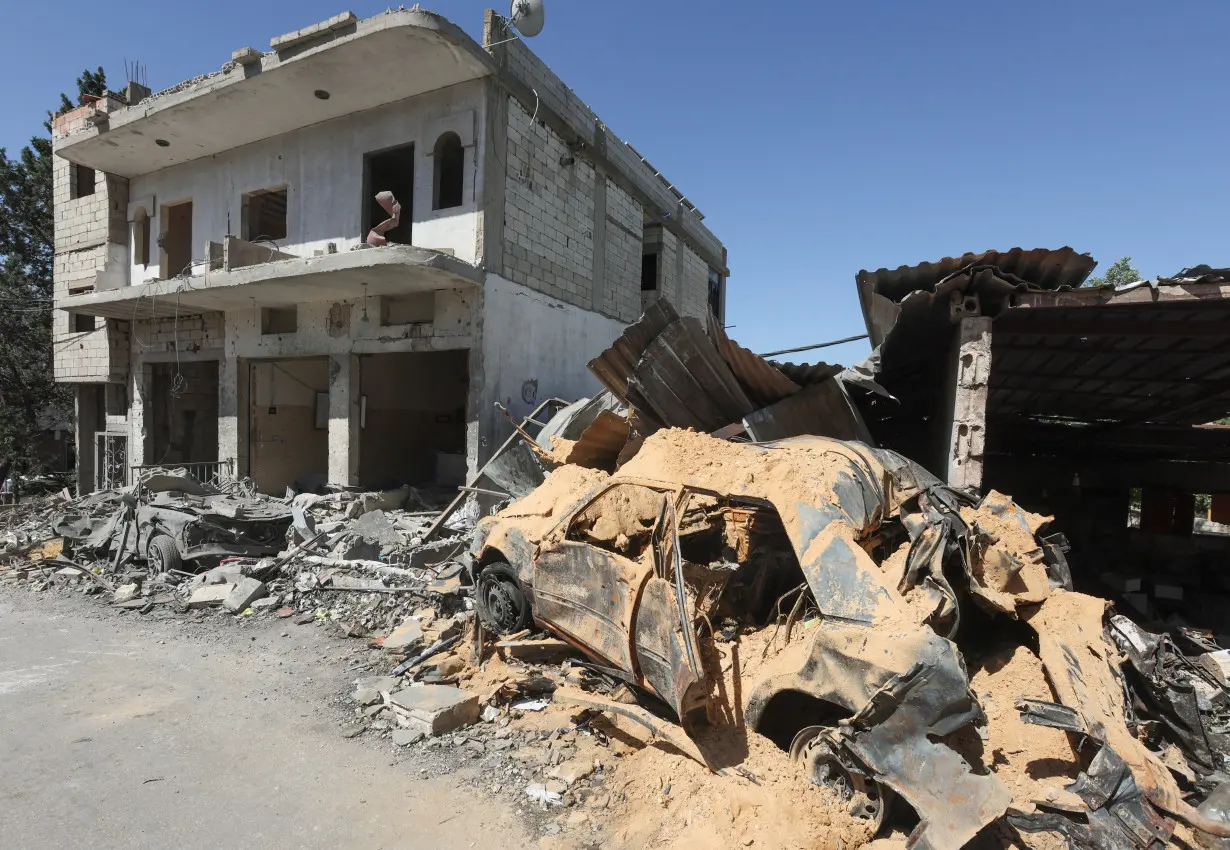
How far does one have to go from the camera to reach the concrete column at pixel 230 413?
13328 millimetres

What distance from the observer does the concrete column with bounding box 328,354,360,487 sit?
11898 millimetres

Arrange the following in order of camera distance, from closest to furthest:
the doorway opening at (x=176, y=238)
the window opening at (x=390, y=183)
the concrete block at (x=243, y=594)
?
1. the concrete block at (x=243, y=594)
2. the window opening at (x=390, y=183)
3. the doorway opening at (x=176, y=238)

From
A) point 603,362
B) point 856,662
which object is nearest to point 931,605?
point 856,662

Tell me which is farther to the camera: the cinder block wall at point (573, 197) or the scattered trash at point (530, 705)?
the cinder block wall at point (573, 197)

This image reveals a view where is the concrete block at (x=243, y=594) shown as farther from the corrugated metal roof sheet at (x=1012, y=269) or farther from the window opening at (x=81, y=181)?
the window opening at (x=81, y=181)

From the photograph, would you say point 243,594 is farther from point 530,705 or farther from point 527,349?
point 527,349

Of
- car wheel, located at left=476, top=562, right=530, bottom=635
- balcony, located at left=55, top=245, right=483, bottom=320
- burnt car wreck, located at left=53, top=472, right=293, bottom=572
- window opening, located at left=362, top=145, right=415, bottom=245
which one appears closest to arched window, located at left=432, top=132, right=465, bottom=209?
window opening, located at left=362, top=145, right=415, bottom=245

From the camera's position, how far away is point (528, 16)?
10.1 m

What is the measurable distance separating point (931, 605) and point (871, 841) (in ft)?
3.74

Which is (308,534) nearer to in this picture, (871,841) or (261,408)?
(261,408)

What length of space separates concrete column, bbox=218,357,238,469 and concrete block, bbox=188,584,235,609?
6.79 m

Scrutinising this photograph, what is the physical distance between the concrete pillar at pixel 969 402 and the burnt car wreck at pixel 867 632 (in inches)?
27.6

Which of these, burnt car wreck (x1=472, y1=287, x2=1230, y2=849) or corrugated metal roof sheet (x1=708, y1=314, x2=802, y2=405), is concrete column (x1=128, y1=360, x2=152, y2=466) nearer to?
burnt car wreck (x1=472, y1=287, x2=1230, y2=849)

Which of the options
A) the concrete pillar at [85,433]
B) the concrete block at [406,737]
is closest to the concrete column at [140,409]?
the concrete pillar at [85,433]
